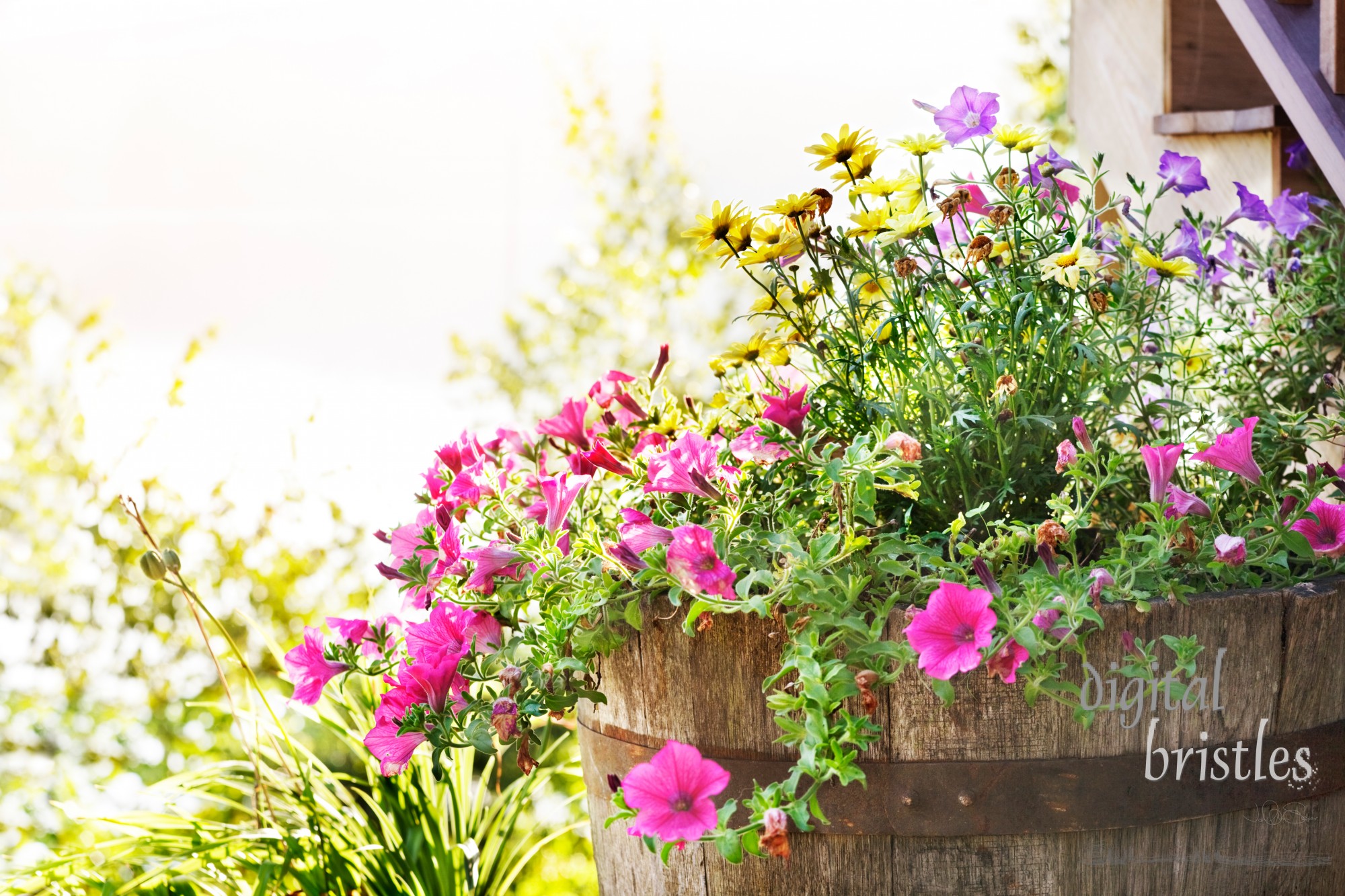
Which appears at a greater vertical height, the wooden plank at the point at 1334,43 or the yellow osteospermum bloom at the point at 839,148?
the wooden plank at the point at 1334,43

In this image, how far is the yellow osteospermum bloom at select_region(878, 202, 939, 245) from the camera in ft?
3.13

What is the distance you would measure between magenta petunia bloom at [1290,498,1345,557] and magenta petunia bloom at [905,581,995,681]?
0.35m

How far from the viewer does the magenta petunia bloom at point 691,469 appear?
945 mm

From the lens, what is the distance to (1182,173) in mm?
1143

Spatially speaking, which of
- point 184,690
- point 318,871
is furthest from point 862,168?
point 184,690

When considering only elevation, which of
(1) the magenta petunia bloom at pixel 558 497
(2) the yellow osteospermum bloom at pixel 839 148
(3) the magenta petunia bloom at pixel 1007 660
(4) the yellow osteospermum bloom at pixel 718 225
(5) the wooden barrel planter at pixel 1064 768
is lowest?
(5) the wooden barrel planter at pixel 1064 768

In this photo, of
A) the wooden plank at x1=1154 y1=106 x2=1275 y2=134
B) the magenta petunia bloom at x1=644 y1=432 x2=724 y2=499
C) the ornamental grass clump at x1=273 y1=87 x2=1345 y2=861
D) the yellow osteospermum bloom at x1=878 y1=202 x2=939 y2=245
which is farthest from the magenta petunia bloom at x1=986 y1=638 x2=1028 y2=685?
the wooden plank at x1=1154 y1=106 x2=1275 y2=134

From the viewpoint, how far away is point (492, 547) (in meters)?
0.97

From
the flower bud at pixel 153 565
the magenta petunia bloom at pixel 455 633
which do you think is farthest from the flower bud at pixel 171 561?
the magenta petunia bloom at pixel 455 633

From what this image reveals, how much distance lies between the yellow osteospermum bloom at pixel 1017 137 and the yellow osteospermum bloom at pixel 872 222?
0.40 feet

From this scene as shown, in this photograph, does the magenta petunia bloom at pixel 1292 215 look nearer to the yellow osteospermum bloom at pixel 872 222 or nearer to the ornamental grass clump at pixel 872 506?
the ornamental grass clump at pixel 872 506

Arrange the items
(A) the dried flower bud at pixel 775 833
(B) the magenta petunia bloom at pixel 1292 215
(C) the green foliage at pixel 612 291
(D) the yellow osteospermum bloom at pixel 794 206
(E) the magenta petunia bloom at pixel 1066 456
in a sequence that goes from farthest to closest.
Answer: (C) the green foliage at pixel 612 291, (B) the magenta petunia bloom at pixel 1292 215, (D) the yellow osteospermum bloom at pixel 794 206, (E) the magenta petunia bloom at pixel 1066 456, (A) the dried flower bud at pixel 775 833

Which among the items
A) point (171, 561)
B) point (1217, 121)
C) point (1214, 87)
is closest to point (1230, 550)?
point (171, 561)

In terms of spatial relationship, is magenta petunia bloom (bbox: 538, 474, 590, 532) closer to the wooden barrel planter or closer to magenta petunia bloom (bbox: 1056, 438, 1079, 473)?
the wooden barrel planter
